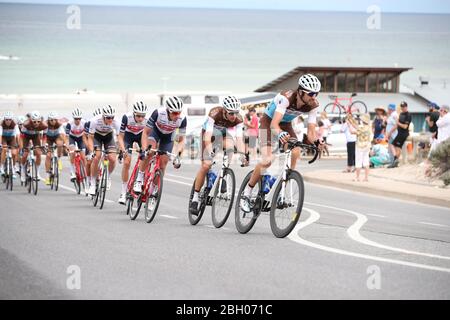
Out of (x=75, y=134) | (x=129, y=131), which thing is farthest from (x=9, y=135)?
(x=129, y=131)

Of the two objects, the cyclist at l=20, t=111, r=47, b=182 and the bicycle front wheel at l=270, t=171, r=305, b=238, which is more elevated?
the cyclist at l=20, t=111, r=47, b=182

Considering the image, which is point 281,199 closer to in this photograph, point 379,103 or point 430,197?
point 430,197

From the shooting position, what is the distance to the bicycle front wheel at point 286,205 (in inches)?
428

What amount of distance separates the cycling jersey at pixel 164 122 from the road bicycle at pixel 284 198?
105 inches

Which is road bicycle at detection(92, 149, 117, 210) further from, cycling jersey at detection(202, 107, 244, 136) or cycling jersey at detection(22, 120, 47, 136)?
cycling jersey at detection(202, 107, 244, 136)

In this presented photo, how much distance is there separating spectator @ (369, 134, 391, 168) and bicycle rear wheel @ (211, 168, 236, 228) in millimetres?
15737

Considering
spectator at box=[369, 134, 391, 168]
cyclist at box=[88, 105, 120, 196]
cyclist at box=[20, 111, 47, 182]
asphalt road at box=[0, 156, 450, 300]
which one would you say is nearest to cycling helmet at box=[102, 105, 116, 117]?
cyclist at box=[88, 105, 120, 196]

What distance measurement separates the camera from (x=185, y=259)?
9.61 metres

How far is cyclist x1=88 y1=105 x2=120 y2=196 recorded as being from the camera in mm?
16875

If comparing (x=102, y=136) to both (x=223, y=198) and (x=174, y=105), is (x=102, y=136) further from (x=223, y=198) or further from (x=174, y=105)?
(x=223, y=198)

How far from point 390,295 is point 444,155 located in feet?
48.5

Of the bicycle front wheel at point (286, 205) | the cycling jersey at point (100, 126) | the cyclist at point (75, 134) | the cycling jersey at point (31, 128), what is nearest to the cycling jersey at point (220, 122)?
the bicycle front wheel at point (286, 205)

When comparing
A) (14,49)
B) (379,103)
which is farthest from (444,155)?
(14,49)
